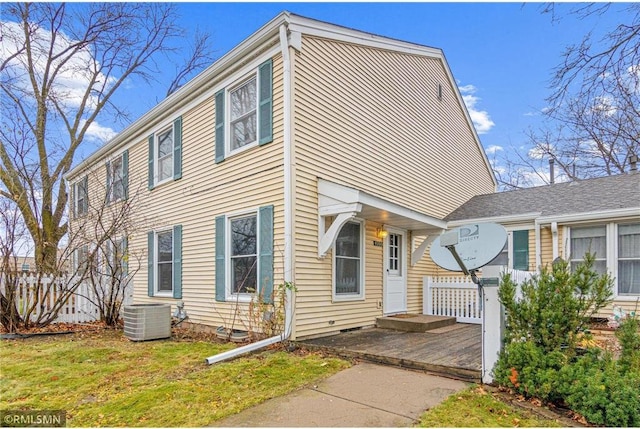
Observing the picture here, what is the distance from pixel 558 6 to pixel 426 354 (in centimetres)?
450

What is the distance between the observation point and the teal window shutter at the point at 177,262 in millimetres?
8930

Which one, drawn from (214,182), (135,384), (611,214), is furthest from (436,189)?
(135,384)

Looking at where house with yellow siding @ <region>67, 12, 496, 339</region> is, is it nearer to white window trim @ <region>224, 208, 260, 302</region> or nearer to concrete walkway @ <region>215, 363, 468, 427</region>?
white window trim @ <region>224, 208, 260, 302</region>

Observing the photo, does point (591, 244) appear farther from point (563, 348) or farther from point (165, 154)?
point (165, 154)

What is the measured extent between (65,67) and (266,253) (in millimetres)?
14300

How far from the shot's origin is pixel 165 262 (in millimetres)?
9648

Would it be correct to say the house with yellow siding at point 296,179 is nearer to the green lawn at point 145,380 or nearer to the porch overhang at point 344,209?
the porch overhang at point 344,209

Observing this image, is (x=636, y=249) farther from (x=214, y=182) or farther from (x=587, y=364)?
(x=214, y=182)

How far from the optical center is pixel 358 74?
27.5 feet

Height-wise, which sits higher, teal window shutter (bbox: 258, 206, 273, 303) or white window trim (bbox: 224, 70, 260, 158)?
white window trim (bbox: 224, 70, 260, 158)

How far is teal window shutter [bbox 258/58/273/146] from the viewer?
6.92 m

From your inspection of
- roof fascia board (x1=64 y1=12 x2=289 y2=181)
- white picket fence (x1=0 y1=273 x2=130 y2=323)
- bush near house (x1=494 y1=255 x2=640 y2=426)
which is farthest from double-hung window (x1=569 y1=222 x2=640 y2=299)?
white picket fence (x1=0 y1=273 x2=130 y2=323)

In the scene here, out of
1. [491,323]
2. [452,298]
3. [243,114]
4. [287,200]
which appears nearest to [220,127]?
[243,114]

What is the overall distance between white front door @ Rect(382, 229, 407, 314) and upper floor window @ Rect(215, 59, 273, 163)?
3.60 metres
